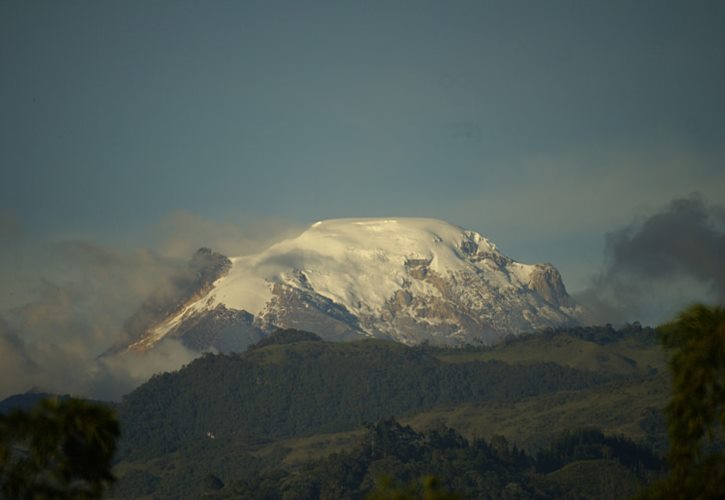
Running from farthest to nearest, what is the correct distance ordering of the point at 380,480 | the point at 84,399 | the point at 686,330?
1. the point at 380,480
2. the point at 686,330
3. the point at 84,399

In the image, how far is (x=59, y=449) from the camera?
173 feet

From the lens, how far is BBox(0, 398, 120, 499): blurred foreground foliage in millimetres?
51219

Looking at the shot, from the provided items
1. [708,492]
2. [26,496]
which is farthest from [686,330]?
[26,496]

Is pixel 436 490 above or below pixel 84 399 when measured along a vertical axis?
below

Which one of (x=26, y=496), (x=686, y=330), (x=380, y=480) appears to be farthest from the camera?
(x=380, y=480)

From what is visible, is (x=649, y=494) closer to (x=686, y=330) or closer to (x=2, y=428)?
(x=686, y=330)

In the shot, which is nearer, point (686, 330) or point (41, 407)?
point (41, 407)

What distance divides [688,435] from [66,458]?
29.0 m

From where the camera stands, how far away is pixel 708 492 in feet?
181

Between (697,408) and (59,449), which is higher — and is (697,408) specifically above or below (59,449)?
below

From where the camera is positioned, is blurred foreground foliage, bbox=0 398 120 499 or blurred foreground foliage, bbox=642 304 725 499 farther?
blurred foreground foliage, bbox=642 304 725 499

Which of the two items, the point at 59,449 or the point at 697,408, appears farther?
the point at 697,408

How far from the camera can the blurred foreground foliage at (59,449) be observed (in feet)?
168

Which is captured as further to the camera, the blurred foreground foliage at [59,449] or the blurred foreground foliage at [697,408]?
the blurred foreground foliage at [697,408]
